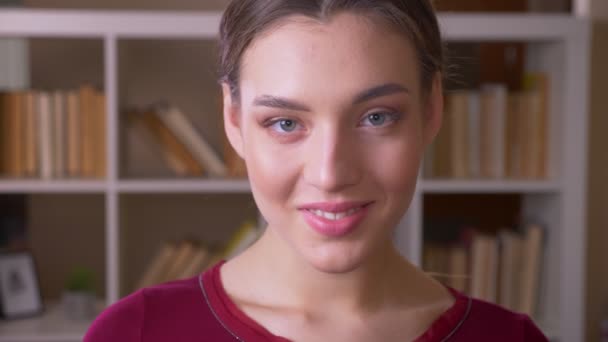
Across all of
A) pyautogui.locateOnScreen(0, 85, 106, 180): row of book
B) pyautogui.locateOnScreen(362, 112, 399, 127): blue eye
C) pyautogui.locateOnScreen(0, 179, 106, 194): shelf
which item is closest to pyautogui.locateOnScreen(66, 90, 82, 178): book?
pyautogui.locateOnScreen(0, 85, 106, 180): row of book

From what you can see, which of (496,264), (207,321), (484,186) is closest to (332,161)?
(207,321)

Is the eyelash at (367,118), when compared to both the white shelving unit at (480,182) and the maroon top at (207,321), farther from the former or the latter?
the white shelving unit at (480,182)

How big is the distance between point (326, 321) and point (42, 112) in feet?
6.25

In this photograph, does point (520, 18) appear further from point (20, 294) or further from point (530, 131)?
point (20, 294)

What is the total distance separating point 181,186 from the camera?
2688mm

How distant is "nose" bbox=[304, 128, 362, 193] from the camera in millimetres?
952

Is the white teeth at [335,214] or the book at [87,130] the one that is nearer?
the white teeth at [335,214]

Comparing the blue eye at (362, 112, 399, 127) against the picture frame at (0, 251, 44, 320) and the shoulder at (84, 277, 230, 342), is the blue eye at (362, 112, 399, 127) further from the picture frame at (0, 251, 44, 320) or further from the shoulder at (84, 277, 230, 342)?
the picture frame at (0, 251, 44, 320)

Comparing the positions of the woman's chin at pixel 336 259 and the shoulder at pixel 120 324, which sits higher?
the woman's chin at pixel 336 259

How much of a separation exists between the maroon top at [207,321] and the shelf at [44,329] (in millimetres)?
1614

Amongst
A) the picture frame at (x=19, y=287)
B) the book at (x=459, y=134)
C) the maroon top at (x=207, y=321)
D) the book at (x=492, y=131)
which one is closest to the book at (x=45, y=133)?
the picture frame at (x=19, y=287)

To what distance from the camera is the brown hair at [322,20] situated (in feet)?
3.22

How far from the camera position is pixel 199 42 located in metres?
2.84

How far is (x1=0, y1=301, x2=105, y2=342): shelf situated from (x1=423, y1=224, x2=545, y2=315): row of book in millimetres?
1200
